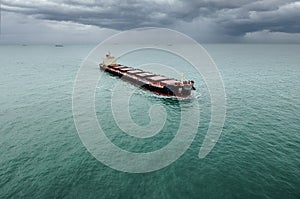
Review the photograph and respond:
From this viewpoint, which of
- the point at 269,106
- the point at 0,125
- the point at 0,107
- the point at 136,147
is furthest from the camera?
the point at 269,106

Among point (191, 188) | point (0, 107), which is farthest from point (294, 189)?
point (0, 107)

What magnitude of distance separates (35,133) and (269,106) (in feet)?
242

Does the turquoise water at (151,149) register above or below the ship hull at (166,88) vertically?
below

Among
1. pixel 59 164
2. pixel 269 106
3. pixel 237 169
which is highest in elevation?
pixel 269 106

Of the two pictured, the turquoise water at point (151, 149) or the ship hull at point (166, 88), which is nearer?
the turquoise water at point (151, 149)

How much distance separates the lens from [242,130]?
5156 centimetres

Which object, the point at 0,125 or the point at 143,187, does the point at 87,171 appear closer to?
the point at 143,187

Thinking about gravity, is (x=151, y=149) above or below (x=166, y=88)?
below

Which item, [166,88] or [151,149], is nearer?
[151,149]

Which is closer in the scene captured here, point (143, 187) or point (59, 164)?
point (143, 187)

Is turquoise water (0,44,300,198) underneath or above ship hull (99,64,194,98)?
underneath

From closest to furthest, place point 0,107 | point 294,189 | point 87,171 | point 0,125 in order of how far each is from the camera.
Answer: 1. point 294,189
2. point 87,171
3. point 0,125
4. point 0,107

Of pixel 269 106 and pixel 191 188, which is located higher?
Answer: pixel 269 106

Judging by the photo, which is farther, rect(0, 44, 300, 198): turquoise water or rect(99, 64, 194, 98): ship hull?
rect(99, 64, 194, 98): ship hull
